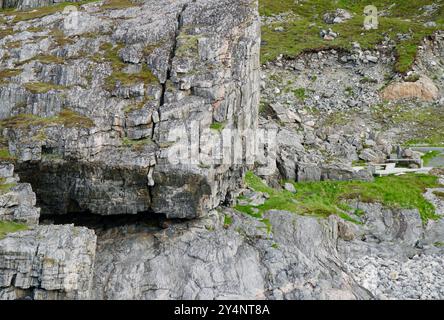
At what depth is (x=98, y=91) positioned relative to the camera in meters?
32.7

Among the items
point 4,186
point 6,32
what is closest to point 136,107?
point 4,186

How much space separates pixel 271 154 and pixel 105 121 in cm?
1849

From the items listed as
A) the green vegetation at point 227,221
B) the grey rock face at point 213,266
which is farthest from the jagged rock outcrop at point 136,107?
the grey rock face at point 213,266

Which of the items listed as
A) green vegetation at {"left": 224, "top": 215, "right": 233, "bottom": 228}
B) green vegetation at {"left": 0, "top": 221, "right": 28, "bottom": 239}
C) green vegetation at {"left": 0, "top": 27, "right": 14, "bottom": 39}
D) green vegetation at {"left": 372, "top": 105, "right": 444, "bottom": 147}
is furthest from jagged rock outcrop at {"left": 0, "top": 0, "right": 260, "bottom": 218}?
green vegetation at {"left": 372, "top": 105, "right": 444, "bottom": 147}

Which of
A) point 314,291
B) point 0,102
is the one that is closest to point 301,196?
point 314,291

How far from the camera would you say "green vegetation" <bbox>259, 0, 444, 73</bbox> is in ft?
253

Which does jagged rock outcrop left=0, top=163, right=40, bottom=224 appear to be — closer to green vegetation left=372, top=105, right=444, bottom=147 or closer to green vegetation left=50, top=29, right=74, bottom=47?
green vegetation left=50, top=29, right=74, bottom=47

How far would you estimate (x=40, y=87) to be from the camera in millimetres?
32844

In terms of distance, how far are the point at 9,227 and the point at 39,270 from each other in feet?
11.0

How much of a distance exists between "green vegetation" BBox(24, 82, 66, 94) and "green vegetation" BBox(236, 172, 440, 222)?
15807 mm

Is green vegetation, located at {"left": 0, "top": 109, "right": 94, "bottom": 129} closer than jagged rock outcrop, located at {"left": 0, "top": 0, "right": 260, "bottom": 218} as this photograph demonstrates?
No

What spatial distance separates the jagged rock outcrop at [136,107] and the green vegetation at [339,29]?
4179 centimetres

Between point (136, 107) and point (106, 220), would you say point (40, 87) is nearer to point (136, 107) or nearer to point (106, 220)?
point (136, 107)

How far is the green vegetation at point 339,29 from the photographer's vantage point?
7719 cm
